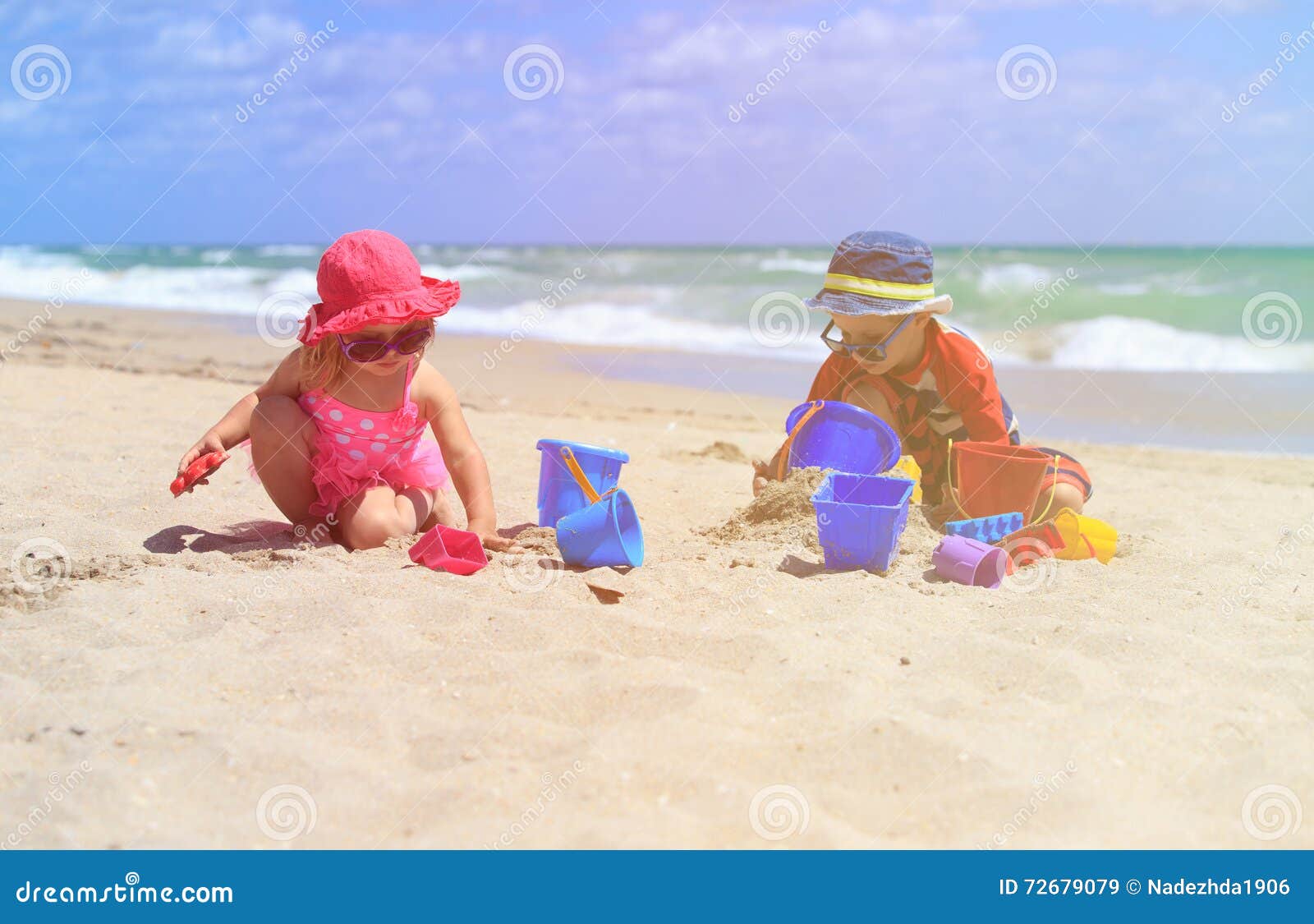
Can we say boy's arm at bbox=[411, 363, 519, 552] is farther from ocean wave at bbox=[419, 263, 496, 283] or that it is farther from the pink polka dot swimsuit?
ocean wave at bbox=[419, 263, 496, 283]

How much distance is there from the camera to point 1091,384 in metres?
9.38

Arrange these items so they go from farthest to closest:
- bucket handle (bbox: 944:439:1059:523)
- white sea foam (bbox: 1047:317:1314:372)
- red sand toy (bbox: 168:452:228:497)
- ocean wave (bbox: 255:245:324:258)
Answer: ocean wave (bbox: 255:245:324:258), white sea foam (bbox: 1047:317:1314:372), bucket handle (bbox: 944:439:1059:523), red sand toy (bbox: 168:452:228:497)

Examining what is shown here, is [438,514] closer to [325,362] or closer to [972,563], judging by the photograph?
[325,362]

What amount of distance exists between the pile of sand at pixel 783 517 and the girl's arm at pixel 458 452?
79cm

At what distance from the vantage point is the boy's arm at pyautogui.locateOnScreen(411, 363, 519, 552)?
3447 mm

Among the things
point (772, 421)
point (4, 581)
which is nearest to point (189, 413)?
point (4, 581)

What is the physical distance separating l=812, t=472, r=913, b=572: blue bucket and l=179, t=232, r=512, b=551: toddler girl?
984 millimetres

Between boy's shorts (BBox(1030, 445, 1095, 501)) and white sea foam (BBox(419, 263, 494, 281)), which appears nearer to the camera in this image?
boy's shorts (BBox(1030, 445, 1095, 501))

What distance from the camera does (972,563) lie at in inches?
123

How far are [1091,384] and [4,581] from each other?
28.2 feet

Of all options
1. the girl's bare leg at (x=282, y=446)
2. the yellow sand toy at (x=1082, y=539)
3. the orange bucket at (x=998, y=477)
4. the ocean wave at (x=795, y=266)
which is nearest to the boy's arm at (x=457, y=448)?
the girl's bare leg at (x=282, y=446)

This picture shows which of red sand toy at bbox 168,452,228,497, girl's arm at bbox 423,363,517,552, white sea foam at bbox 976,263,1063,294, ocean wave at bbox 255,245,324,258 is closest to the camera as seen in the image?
red sand toy at bbox 168,452,228,497

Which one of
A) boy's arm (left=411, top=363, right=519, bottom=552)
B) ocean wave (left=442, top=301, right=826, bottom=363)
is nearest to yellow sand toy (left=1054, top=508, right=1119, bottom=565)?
boy's arm (left=411, top=363, right=519, bottom=552)
